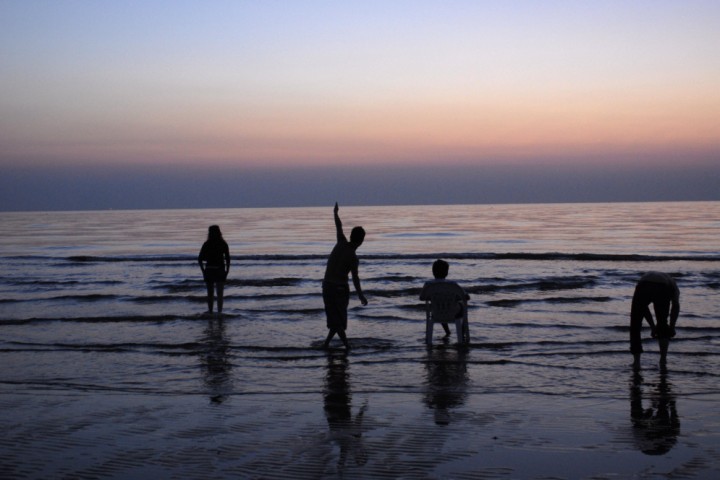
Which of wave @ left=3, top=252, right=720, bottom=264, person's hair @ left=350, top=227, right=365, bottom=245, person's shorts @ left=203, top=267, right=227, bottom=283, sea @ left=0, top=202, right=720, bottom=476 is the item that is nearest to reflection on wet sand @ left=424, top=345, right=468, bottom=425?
sea @ left=0, top=202, right=720, bottom=476

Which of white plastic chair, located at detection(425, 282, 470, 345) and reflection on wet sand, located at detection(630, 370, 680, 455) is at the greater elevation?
white plastic chair, located at detection(425, 282, 470, 345)

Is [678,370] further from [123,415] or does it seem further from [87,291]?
[87,291]

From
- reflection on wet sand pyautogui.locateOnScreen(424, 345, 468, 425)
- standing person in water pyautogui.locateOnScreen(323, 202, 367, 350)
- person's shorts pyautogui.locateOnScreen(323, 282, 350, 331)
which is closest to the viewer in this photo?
reflection on wet sand pyautogui.locateOnScreen(424, 345, 468, 425)

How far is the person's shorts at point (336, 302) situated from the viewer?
10344 millimetres

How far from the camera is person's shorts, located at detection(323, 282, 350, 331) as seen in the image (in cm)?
1034

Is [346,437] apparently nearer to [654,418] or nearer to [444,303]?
[654,418]

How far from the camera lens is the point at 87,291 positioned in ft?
68.2

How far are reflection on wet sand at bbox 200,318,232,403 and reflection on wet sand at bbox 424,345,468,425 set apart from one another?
220 cm

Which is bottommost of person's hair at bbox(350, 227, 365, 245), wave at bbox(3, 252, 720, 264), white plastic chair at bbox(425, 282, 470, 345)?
wave at bbox(3, 252, 720, 264)

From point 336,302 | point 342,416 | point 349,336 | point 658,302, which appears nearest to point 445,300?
point 336,302

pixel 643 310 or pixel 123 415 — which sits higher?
pixel 643 310

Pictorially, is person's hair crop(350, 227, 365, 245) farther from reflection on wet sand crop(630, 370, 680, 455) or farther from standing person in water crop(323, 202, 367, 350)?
reflection on wet sand crop(630, 370, 680, 455)

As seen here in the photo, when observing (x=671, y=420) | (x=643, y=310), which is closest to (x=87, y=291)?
(x=643, y=310)

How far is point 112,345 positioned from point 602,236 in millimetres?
39059
